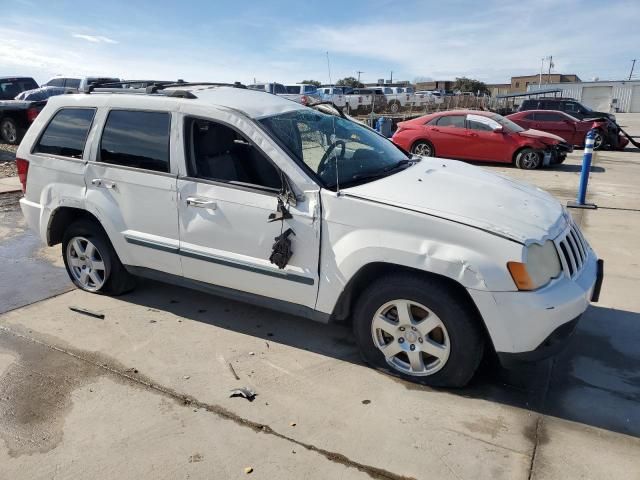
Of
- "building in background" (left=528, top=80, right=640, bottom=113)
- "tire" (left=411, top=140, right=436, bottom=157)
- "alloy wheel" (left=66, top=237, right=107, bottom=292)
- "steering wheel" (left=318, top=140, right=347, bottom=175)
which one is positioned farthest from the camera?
"building in background" (left=528, top=80, right=640, bottom=113)

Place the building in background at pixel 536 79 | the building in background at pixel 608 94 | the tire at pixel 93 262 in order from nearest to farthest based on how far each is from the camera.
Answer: the tire at pixel 93 262
the building in background at pixel 608 94
the building in background at pixel 536 79

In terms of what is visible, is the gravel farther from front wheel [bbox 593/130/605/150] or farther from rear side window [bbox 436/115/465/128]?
front wheel [bbox 593/130/605/150]

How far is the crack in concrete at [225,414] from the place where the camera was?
254 cm

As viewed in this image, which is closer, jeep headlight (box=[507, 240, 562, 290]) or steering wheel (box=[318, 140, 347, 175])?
jeep headlight (box=[507, 240, 562, 290])

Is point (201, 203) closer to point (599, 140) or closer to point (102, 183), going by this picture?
point (102, 183)

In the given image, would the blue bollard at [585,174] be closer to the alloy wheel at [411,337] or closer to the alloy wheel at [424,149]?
the alloy wheel at [424,149]

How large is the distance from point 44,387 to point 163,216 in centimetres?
140

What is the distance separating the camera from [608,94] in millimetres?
52750

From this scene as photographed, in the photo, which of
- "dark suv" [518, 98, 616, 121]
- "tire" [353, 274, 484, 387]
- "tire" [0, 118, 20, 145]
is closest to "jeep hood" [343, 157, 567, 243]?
"tire" [353, 274, 484, 387]

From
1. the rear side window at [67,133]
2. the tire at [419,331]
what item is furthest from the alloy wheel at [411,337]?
the rear side window at [67,133]

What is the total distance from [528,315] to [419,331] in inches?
25.1

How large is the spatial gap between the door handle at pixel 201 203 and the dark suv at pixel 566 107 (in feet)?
55.2

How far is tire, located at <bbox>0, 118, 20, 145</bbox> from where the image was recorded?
1447cm

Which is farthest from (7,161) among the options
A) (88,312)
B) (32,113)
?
(88,312)
